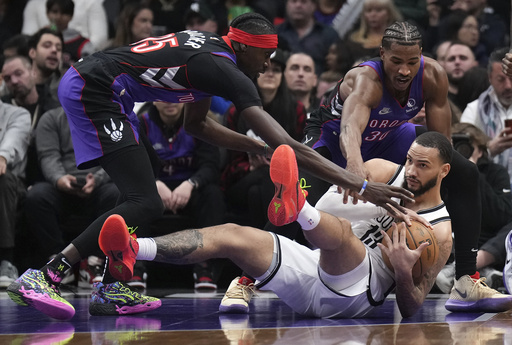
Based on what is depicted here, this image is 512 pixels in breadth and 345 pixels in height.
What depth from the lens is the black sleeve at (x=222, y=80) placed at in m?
3.83

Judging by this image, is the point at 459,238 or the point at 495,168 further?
the point at 495,168

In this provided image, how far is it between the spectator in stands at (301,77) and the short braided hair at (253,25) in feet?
9.99

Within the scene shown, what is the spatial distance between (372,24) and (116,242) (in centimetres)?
501

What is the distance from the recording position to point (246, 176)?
21.0 ft

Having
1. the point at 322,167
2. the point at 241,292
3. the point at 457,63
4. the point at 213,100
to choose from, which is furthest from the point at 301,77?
the point at 322,167

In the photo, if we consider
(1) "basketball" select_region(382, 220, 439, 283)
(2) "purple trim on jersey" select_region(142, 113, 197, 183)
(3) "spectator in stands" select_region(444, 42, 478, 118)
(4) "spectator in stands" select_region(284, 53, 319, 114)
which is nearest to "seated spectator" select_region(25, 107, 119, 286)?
(2) "purple trim on jersey" select_region(142, 113, 197, 183)

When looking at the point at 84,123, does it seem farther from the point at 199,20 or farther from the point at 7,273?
the point at 199,20

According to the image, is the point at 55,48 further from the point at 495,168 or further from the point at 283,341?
the point at 283,341

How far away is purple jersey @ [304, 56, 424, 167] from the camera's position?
4582 mm

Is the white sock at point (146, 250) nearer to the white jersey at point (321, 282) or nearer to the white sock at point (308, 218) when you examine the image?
the white jersey at point (321, 282)

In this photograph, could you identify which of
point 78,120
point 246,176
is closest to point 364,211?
point 78,120

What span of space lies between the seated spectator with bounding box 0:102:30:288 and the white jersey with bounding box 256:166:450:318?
9.49ft

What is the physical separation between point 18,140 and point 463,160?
365cm

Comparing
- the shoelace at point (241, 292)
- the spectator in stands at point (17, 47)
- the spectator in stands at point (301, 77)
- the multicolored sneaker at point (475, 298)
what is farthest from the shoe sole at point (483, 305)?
the spectator in stands at point (17, 47)
